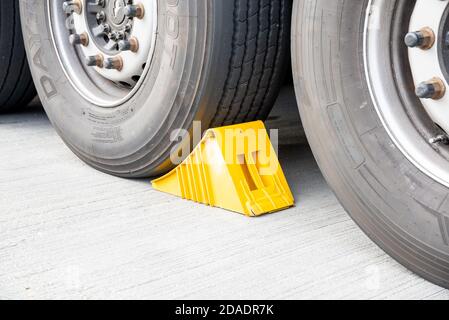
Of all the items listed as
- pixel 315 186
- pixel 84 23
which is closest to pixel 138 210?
pixel 315 186

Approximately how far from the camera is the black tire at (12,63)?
3213mm

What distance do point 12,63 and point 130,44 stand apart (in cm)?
118

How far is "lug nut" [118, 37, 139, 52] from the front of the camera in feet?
7.80

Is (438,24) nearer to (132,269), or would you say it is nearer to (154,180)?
(132,269)

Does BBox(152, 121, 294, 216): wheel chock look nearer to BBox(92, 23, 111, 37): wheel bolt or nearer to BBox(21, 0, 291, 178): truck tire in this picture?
BBox(21, 0, 291, 178): truck tire

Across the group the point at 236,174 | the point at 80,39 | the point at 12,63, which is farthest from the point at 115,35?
the point at 12,63

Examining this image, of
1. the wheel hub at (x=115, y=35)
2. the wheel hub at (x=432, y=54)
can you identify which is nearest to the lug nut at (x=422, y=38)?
the wheel hub at (x=432, y=54)

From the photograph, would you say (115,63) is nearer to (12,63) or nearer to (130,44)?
(130,44)

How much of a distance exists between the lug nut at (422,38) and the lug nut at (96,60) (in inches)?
51.8

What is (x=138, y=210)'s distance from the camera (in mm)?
2207

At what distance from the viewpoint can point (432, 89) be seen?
1.59m

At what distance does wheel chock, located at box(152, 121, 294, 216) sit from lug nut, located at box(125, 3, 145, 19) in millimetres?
493

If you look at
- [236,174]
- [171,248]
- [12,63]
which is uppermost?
[12,63]

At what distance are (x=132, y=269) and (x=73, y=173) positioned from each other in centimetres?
94
